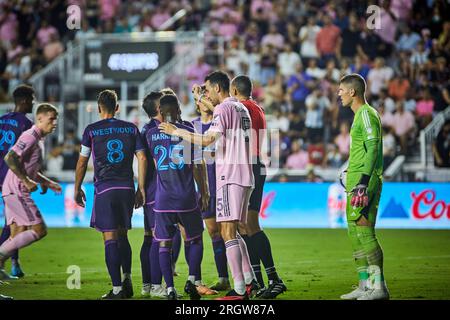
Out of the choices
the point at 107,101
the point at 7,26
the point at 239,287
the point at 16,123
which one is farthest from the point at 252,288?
the point at 7,26

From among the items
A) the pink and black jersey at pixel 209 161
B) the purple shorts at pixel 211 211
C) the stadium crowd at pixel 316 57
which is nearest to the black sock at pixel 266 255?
the purple shorts at pixel 211 211

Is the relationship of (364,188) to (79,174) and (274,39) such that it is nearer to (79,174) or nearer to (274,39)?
(79,174)

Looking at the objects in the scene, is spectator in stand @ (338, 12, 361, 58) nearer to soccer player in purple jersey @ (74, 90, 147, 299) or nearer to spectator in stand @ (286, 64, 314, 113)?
spectator in stand @ (286, 64, 314, 113)

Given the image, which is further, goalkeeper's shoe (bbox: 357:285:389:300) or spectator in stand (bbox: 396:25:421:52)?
spectator in stand (bbox: 396:25:421:52)

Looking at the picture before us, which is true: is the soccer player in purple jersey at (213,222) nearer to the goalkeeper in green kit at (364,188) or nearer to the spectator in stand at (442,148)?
the goalkeeper in green kit at (364,188)

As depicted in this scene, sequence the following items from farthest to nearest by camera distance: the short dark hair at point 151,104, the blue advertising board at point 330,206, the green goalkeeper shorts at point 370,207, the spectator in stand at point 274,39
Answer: the spectator in stand at point 274,39 → the blue advertising board at point 330,206 → the short dark hair at point 151,104 → the green goalkeeper shorts at point 370,207

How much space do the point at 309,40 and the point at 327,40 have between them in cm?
64

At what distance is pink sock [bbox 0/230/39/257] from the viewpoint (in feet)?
36.2

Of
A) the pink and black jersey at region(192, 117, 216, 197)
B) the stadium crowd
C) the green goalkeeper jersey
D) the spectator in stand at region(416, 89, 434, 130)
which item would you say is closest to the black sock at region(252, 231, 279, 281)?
the pink and black jersey at region(192, 117, 216, 197)

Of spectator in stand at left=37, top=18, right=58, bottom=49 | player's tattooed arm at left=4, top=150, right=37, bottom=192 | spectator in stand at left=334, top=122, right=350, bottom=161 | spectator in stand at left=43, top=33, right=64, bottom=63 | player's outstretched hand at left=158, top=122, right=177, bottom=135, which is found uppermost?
spectator in stand at left=37, top=18, right=58, bottom=49

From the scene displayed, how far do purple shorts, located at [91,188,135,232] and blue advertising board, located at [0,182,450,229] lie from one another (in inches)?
350

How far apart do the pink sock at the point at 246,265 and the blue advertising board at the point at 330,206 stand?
28.6 ft

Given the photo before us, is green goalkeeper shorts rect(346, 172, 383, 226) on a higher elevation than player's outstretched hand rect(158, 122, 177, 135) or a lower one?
lower

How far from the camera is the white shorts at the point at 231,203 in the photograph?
951 centimetres
